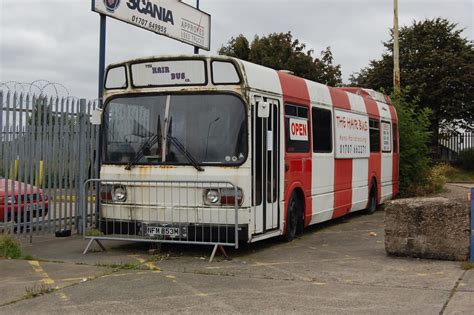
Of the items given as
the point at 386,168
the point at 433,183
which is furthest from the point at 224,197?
the point at 433,183

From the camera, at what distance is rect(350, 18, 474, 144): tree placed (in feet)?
97.9

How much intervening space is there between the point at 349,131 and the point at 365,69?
80.7 ft

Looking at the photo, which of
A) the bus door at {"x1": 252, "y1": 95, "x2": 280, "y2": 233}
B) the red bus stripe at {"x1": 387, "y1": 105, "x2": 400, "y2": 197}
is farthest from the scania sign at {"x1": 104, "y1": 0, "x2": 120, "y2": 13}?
the red bus stripe at {"x1": 387, "y1": 105, "x2": 400, "y2": 197}

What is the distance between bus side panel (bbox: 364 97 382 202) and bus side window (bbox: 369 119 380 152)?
13 centimetres

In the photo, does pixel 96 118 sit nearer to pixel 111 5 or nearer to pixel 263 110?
pixel 263 110

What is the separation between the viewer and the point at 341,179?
11.7 meters

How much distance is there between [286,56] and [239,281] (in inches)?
1144

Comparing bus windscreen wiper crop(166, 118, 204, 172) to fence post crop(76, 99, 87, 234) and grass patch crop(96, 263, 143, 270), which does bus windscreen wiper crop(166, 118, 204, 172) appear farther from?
fence post crop(76, 99, 87, 234)

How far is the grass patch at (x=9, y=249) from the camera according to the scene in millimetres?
8227

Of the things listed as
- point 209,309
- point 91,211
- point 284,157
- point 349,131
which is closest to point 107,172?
point 91,211

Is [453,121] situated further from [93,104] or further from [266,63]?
[93,104]

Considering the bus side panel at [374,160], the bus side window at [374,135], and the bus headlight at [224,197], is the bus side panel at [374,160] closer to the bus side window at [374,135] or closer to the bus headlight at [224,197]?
the bus side window at [374,135]

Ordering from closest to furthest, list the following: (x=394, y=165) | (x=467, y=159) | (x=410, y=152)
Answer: (x=394, y=165) → (x=410, y=152) → (x=467, y=159)

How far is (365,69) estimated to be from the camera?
35562 millimetres
